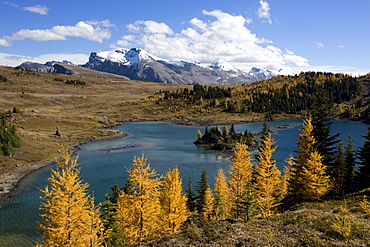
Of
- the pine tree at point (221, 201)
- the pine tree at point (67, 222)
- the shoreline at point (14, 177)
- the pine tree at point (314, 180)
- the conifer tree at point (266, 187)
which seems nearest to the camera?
the pine tree at point (67, 222)

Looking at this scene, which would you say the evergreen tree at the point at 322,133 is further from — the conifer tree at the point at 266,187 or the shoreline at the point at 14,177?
the shoreline at the point at 14,177

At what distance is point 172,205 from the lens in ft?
103

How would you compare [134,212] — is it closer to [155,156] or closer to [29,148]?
[155,156]

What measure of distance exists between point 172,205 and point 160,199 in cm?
212

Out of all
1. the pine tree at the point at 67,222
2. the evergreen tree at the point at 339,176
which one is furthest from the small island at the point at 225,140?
the pine tree at the point at 67,222

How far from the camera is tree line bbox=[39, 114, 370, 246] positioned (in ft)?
73.0

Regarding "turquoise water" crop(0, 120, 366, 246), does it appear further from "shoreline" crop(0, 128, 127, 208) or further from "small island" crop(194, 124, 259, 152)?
"small island" crop(194, 124, 259, 152)

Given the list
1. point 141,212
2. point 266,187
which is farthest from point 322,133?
point 141,212

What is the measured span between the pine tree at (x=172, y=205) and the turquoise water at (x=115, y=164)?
59.6 feet

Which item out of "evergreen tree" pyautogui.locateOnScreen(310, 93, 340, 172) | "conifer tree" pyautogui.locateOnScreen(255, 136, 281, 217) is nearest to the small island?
"evergreen tree" pyautogui.locateOnScreen(310, 93, 340, 172)

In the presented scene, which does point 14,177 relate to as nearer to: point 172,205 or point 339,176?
point 172,205

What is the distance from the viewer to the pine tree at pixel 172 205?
30750mm

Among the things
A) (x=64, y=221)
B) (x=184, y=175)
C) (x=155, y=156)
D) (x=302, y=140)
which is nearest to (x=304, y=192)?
(x=302, y=140)

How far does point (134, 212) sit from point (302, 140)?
25776mm
